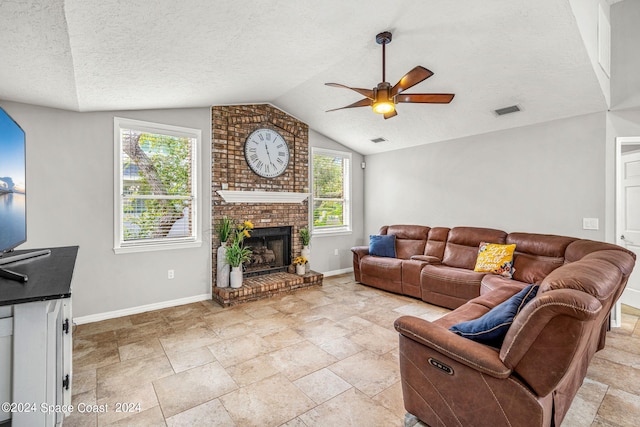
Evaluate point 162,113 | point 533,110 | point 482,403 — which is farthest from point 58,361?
point 533,110

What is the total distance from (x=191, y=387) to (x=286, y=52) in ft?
10.1

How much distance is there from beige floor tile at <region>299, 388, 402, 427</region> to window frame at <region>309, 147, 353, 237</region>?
11.7 feet

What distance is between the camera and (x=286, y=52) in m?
3.02

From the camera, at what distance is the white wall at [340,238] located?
222 inches

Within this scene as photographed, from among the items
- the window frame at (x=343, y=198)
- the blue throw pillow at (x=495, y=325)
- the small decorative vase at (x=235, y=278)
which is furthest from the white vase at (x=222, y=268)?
the blue throw pillow at (x=495, y=325)

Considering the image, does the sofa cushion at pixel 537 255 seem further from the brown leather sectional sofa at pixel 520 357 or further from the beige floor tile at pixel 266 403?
the beige floor tile at pixel 266 403

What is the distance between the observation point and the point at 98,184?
3.61 meters

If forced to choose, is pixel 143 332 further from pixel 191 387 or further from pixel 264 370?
pixel 264 370

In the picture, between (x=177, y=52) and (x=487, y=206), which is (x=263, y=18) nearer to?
(x=177, y=52)

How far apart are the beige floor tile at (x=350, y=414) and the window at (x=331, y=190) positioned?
3.64m

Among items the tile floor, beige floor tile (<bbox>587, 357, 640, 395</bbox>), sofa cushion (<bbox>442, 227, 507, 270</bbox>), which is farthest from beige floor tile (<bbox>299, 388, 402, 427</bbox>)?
sofa cushion (<bbox>442, 227, 507, 270</bbox>)

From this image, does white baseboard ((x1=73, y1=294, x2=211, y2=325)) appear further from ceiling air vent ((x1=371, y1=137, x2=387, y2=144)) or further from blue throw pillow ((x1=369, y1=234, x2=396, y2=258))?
ceiling air vent ((x1=371, y1=137, x2=387, y2=144))

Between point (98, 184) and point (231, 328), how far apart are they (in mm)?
2319

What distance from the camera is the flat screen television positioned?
1504 mm
